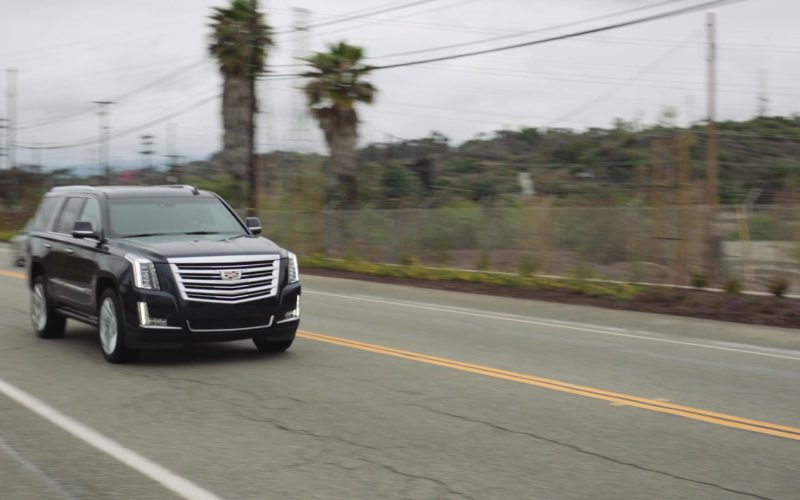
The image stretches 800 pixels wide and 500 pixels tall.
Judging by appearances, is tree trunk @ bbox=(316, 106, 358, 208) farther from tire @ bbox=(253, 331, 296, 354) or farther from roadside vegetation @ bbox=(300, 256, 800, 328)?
tire @ bbox=(253, 331, 296, 354)

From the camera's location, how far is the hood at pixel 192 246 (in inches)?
385

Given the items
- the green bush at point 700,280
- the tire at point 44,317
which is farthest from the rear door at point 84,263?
the green bush at point 700,280

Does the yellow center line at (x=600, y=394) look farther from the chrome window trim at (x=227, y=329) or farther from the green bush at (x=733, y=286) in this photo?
the green bush at (x=733, y=286)

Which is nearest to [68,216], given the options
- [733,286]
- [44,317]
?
[44,317]

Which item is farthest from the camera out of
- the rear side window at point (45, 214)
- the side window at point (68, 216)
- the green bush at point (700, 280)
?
the green bush at point (700, 280)

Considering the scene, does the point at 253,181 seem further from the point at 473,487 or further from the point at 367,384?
the point at 473,487

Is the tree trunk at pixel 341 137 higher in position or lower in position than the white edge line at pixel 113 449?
higher

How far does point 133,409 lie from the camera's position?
7.80m

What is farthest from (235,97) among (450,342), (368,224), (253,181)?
(450,342)

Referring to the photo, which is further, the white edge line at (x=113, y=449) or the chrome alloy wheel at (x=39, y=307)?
the chrome alloy wheel at (x=39, y=307)

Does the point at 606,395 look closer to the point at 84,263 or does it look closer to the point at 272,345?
the point at 272,345

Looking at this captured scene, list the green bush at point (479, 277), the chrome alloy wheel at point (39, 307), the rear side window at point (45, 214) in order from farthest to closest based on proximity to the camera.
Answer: the green bush at point (479, 277), the rear side window at point (45, 214), the chrome alloy wheel at point (39, 307)

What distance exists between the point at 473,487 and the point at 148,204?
267 inches

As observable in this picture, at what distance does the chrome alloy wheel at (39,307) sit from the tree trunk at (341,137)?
2248 cm
